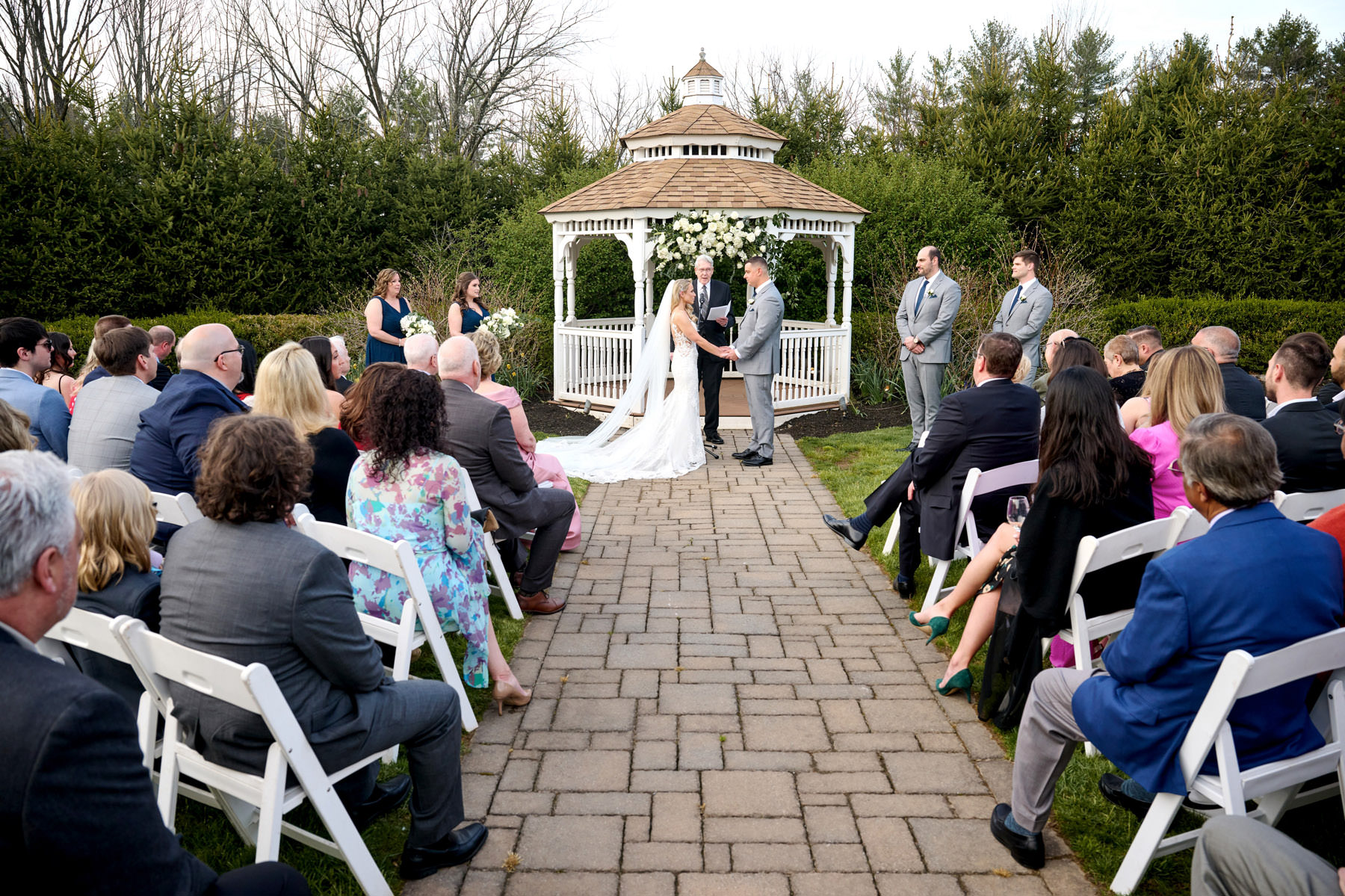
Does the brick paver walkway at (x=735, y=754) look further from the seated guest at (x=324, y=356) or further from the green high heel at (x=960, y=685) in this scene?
the seated guest at (x=324, y=356)

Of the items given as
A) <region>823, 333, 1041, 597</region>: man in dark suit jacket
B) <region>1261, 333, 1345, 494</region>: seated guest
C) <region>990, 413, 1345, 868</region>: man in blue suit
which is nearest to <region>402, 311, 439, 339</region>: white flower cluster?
<region>823, 333, 1041, 597</region>: man in dark suit jacket

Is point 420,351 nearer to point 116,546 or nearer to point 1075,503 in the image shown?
point 116,546

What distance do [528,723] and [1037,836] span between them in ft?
7.06

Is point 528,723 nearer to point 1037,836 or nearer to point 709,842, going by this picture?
point 709,842

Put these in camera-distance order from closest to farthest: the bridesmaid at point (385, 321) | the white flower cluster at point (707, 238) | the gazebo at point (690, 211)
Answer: the bridesmaid at point (385, 321), the white flower cluster at point (707, 238), the gazebo at point (690, 211)

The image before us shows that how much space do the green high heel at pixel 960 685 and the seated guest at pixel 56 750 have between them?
138 inches

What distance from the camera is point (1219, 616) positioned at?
2619mm

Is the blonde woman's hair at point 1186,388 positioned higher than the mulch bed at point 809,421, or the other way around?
the blonde woman's hair at point 1186,388

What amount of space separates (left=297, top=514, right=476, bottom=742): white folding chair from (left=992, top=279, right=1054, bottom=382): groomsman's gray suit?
6.69 meters

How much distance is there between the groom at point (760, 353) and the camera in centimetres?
993

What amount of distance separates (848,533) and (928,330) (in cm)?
421

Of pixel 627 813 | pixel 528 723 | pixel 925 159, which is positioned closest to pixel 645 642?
pixel 528 723

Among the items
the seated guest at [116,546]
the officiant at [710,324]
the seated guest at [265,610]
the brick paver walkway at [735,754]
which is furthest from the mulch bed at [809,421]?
the seated guest at [265,610]

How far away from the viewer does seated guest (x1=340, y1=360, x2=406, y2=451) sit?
4234 mm
